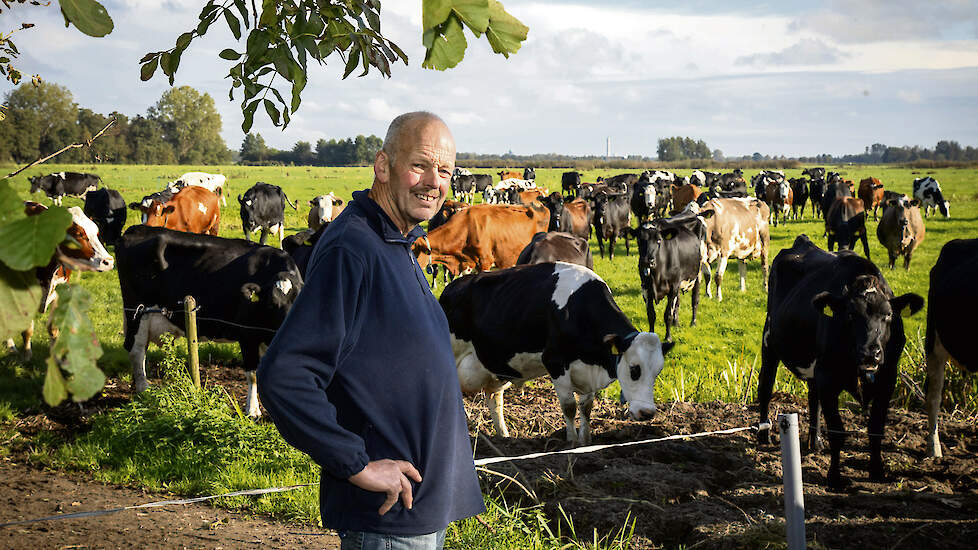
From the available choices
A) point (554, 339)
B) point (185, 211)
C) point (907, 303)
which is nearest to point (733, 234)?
point (907, 303)

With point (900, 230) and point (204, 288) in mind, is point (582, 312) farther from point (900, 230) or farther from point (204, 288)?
point (900, 230)

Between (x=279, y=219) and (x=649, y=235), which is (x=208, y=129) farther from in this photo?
(x=649, y=235)

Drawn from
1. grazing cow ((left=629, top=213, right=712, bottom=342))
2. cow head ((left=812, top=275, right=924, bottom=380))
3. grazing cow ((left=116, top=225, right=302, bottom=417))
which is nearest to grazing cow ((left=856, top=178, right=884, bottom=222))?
grazing cow ((left=629, top=213, right=712, bottom=342))

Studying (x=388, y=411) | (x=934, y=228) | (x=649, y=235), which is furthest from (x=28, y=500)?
(x=934, y=228)

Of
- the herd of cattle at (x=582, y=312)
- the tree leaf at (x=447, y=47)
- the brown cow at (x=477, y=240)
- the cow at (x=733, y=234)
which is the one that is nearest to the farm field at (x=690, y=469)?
the herd of cattle at (x=582, y=312)

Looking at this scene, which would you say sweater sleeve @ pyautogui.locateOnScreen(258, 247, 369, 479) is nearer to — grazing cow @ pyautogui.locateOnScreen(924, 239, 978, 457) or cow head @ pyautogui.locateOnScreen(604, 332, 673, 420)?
cow head @ pyautogui.locateOnScreen(604, 332, 673, 420)

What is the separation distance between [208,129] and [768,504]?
10624 centimetres

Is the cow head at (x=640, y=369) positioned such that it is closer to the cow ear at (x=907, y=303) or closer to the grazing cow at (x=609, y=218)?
the cow ear at (x=907, y=303)

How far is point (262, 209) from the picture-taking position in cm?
2244

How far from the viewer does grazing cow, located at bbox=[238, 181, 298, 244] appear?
22.1 meters

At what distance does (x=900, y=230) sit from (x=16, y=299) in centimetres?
2121

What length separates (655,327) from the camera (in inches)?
516

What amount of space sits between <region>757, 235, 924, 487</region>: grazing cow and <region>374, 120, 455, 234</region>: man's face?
13.7ft

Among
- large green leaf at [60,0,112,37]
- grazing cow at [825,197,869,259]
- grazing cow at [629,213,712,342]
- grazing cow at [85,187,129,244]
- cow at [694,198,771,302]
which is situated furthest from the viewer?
grazing cow at [85,187,129,244]
